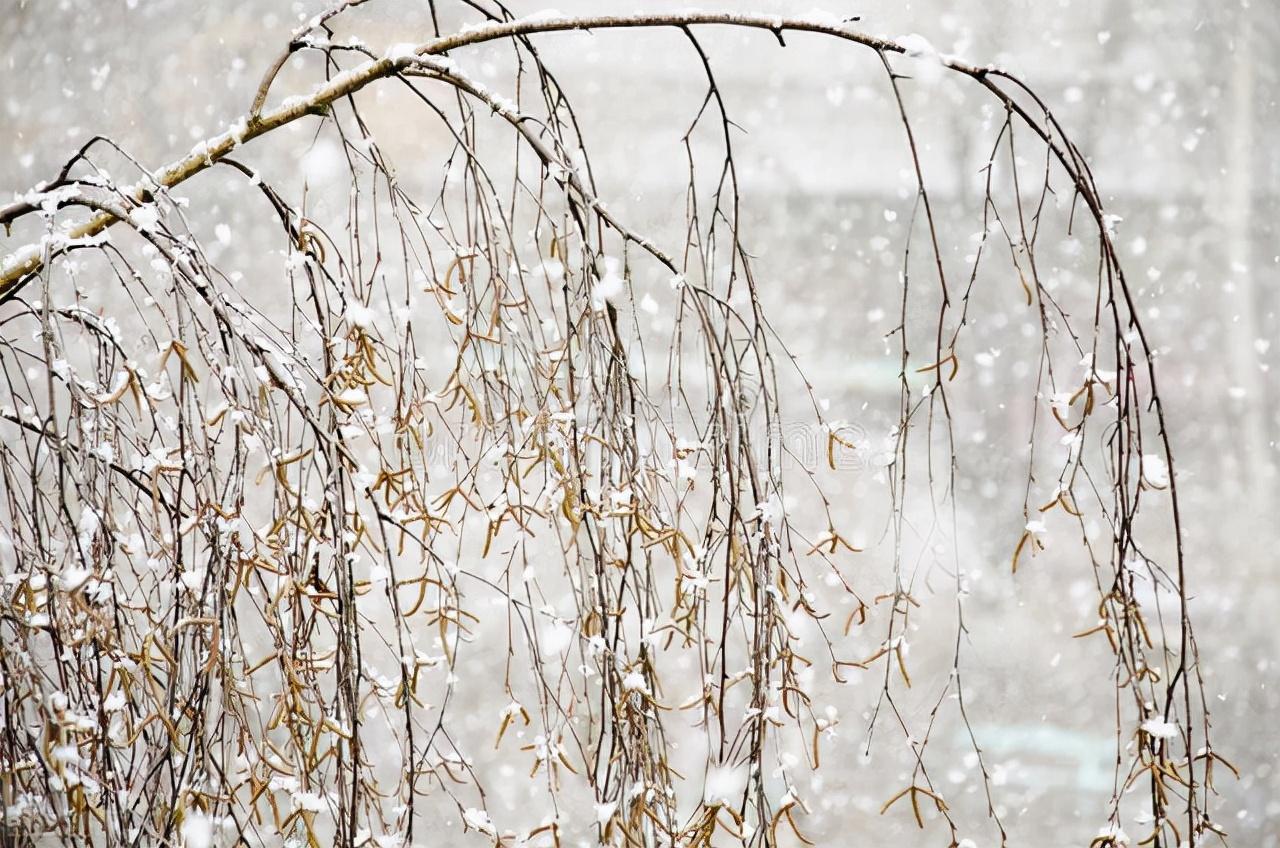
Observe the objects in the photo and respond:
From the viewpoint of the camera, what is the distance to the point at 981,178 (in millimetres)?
2889

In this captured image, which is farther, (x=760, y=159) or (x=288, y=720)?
(x=760, y=159)

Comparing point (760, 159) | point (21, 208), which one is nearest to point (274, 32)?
point (760, 159)

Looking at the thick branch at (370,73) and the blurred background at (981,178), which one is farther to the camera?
the blurred background at (981,178)

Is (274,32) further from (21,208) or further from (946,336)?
(21,208)

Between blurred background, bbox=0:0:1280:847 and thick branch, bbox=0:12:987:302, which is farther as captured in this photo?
blurred background, bbox=0:0:1280:847

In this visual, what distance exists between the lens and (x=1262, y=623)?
113 inches

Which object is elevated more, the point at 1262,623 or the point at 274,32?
the point at 274,32

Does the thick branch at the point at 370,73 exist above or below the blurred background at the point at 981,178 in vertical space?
below

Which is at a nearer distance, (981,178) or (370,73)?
(370,73)

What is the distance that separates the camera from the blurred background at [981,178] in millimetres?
2805

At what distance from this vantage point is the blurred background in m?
2.80

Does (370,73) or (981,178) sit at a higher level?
(981,178)

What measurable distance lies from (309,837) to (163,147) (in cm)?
255

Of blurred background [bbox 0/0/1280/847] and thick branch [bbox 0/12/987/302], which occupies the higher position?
blurred background [bbox 0/0/1280/847]
